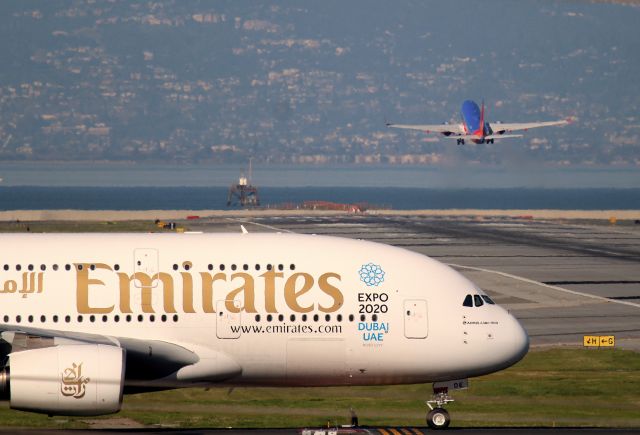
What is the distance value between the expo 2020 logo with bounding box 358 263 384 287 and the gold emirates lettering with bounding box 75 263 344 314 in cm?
126

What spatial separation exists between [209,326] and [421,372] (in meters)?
5.14

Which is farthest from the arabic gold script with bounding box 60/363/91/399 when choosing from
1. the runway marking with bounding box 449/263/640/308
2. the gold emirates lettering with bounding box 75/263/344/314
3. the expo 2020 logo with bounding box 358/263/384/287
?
the runway marking with bounding box 449/263/640/308

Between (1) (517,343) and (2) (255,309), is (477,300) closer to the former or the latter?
(1) (517,343)

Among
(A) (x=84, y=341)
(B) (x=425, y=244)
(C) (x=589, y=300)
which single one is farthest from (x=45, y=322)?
(B) (x=425, y=244)

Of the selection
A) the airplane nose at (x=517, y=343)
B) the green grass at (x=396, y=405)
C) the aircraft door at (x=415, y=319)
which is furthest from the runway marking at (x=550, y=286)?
the aircraft door at (x=415, y=319)

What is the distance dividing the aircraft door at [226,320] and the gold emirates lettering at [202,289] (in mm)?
73

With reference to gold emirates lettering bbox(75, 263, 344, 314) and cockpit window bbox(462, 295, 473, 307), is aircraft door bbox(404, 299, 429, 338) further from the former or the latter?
gold emirates lettering bbox(75, 263, 344, 314)

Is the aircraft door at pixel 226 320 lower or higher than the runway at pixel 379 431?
higher

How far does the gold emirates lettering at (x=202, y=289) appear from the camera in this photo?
29562mm

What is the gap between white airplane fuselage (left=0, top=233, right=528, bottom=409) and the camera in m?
29.6

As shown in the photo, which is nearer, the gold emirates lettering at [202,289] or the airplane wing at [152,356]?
A: the airplane wing at [152,356]

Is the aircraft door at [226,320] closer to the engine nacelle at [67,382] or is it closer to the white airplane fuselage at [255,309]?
the white airplane fuselage at [255,309]

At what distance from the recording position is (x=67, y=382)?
2777 cm

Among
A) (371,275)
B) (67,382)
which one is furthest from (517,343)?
(67,382)
